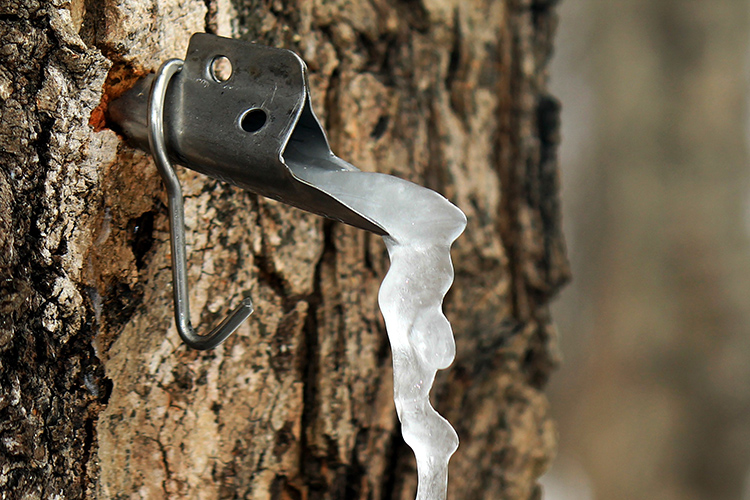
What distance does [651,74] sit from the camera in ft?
5.76

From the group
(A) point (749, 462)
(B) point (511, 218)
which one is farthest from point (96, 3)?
(A) point (749, 462)

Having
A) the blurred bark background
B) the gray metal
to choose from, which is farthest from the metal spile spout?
the blurred bark background

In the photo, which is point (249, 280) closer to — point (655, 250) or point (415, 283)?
point (415, 283)

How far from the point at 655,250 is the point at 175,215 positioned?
158 cm

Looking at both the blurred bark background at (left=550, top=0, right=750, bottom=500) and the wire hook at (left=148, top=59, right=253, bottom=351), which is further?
the blurred bark background at (left=550, top=0, right=750, bottom=500)

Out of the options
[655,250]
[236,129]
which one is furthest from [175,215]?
[655,250]

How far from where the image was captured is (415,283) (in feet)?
1.13

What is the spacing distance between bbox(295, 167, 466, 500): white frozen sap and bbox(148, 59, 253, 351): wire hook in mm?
67

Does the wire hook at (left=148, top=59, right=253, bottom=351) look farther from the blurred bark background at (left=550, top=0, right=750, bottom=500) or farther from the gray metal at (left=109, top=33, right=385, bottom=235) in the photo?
the blurred bark background at (left=550, top=0, right=750, bottom=500)

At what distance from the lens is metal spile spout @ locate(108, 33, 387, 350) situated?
33 cm

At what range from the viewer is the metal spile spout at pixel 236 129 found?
330mm

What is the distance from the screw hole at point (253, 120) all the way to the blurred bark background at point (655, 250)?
1.52m

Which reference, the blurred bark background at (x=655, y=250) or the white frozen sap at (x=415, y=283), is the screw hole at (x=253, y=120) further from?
the blurred bark background at (x=655, y=250)

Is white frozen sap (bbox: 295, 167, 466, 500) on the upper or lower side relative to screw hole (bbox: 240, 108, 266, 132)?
lower
